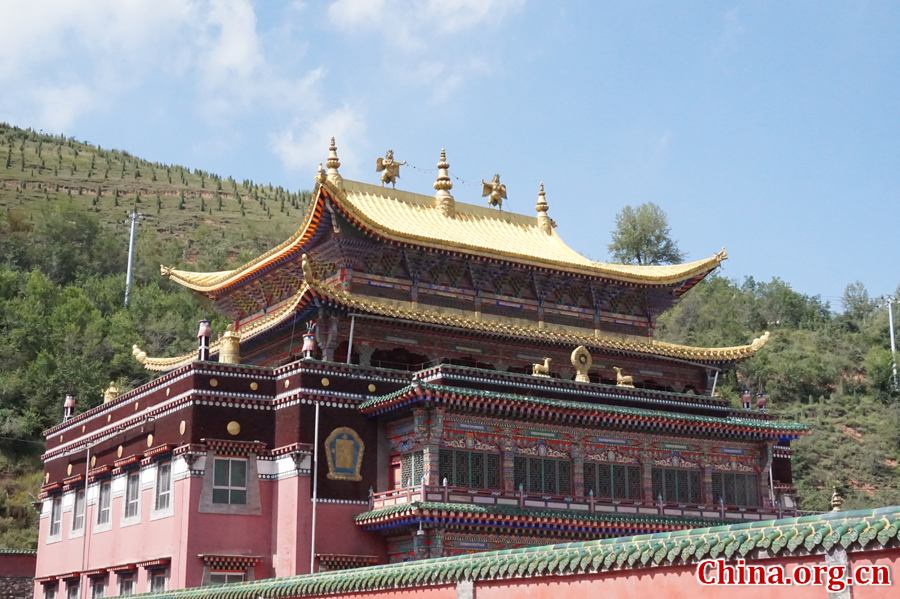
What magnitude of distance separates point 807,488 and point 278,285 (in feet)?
157

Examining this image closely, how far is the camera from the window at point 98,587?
39.6 metres

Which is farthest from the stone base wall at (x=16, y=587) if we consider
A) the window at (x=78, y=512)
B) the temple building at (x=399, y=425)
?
the window at (x=78, y=512)

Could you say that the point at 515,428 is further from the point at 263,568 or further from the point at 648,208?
the point at 648,208

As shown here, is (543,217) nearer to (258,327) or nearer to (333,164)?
(333,164)

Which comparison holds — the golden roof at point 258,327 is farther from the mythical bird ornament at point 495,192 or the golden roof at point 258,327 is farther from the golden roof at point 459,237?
the mythical bird ornament at point 495,192

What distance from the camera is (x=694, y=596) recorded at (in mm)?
16453

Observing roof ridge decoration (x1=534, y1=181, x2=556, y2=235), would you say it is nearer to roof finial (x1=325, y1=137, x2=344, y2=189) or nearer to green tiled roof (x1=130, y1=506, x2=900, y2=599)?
roof finial (x1=325, y1=137, x2=344, y2=189)

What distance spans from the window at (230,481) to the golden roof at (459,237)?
9374 millimetres

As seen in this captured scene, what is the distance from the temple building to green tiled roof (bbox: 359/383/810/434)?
11cm

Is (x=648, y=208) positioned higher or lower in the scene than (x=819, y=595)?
higher

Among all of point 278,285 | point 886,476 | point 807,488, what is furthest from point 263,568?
point 886,476

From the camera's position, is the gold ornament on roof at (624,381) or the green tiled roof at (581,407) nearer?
the green tiled roof at (581,407)

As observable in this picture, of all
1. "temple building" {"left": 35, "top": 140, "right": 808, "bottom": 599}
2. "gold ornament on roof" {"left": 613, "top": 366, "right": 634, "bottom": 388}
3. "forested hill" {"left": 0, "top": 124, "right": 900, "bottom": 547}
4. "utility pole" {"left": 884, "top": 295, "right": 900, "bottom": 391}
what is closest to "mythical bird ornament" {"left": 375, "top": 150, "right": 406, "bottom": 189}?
"temple building" {"left": 35, "top": 140, "right": 808, "bottom": 599}

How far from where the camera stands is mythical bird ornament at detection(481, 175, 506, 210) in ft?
163
